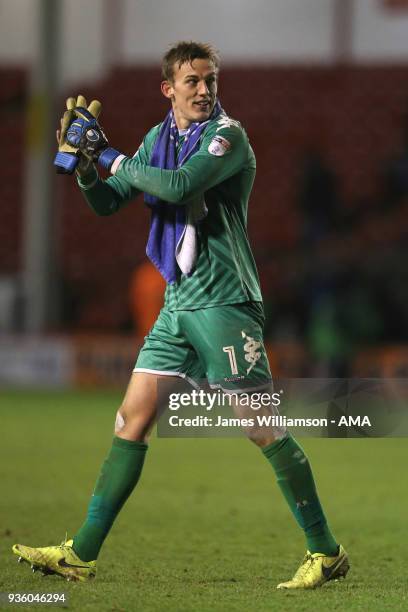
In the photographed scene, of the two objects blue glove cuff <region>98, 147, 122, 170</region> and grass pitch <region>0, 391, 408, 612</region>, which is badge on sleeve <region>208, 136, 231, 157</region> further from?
grass pitch <region>0, 391, 408, 612</region>

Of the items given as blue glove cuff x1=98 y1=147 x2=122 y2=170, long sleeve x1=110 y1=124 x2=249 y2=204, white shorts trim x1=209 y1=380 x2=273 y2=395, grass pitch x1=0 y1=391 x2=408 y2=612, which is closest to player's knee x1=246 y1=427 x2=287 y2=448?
white shorts trim x1=209 y1=380 x2=273 y2=395

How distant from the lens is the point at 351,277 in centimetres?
1706

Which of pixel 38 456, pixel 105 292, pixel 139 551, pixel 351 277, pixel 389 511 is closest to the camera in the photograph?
pixel 139 551

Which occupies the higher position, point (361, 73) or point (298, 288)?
point (361, 73)

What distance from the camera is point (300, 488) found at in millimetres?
4988

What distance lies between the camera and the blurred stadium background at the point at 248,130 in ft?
58.2

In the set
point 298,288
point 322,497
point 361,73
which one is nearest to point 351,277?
point 298,288

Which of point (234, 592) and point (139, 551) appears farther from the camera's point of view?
point (139, 551)

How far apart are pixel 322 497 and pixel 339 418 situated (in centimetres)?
278

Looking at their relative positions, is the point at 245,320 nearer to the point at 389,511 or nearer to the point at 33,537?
the point at 33,537

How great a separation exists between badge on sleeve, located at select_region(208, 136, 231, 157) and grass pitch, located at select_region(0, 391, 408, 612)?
1630 millimetres

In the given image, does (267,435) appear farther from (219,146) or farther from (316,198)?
(316,198)

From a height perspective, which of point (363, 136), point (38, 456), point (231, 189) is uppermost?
point (363, 136)

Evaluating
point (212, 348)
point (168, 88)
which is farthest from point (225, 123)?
point (212, 348)
